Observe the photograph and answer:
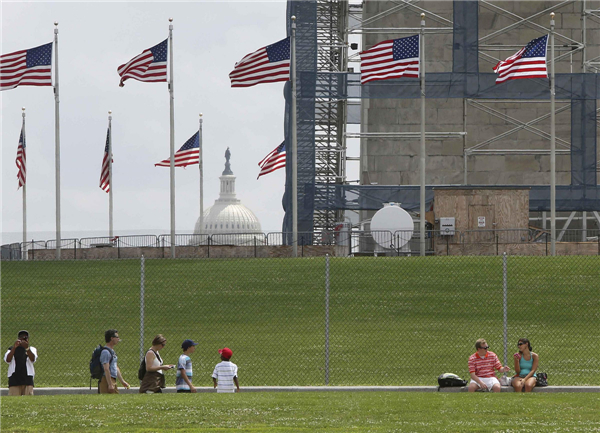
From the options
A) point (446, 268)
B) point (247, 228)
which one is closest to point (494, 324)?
point (446, 268)

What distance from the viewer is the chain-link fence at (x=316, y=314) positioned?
19.8 metres

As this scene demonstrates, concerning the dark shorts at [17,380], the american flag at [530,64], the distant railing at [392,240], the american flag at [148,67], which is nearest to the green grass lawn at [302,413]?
the dark shorts at [17,380]

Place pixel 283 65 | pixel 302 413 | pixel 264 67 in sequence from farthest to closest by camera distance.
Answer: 1. pixel 264 67
2. pixel 283 65
3. pixel 302 413

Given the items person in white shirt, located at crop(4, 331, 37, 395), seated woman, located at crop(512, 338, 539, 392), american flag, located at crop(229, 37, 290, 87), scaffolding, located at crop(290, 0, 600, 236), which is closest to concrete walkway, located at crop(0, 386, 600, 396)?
seated woman, located at crop(512, 338, 539, 392)

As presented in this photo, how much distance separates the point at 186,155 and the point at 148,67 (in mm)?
7667

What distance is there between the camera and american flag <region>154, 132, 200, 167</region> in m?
44.5

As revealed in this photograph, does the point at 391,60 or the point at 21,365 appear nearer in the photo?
the point at 21,365

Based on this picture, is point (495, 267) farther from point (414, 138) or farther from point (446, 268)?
point (414, 138)

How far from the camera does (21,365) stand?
51.2 ft

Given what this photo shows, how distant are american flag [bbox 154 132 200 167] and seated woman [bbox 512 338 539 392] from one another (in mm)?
29672

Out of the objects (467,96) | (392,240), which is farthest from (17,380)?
(467,96)

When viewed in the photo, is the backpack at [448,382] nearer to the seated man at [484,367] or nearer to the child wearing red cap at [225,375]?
the seated man at [484,367]

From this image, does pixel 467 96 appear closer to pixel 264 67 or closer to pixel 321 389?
pixel 264 67

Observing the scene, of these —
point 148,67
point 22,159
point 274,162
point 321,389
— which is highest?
point 148,67
